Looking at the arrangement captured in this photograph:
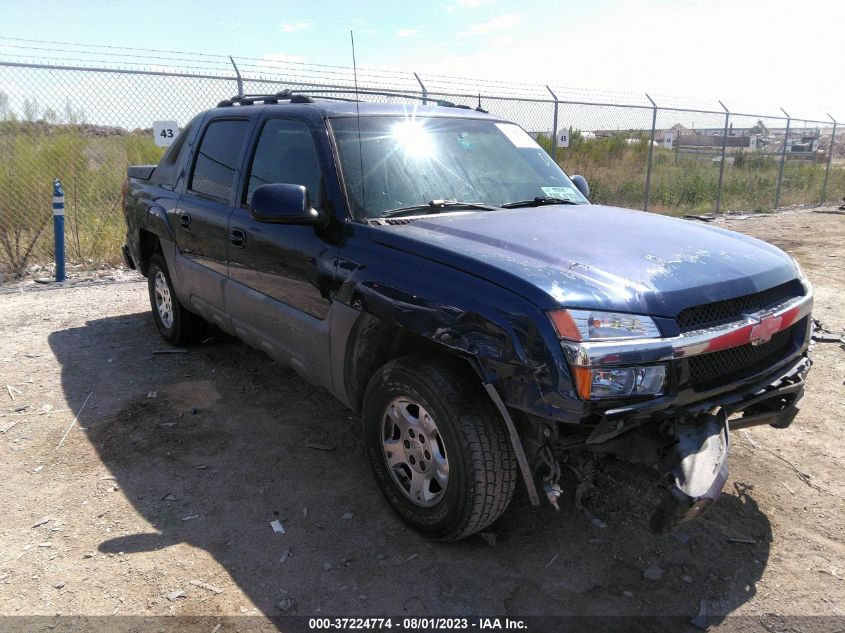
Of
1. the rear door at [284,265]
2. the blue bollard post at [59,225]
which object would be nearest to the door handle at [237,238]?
the rear door at [284,265]

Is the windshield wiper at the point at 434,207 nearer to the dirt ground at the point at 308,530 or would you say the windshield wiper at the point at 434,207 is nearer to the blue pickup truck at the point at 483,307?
the blue pickup truck at the point at 483,307

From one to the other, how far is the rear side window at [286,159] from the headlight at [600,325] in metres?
1.64

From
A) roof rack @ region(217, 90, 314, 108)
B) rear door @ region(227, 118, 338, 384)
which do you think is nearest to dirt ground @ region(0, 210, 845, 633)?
rear door @ region(227, 118, 338, 384)

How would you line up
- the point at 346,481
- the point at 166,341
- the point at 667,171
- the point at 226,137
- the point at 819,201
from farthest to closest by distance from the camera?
the point at 819,201 < the point at 667,171 < the point at 166,341 < the point at 226,137 < the point at 346,481

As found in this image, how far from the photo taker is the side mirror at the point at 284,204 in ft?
10.5

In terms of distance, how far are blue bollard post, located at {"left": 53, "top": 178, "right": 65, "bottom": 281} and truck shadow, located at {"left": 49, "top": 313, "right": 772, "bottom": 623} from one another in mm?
4245

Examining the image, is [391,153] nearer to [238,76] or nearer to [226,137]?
[226,137]

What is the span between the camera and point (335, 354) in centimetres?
336

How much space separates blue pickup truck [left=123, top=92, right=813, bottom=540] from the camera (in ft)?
7.95

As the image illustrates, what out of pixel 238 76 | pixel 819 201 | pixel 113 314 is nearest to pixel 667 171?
pixel 819 201

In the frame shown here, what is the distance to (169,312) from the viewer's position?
18.1 feet

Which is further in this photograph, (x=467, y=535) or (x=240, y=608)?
(x=467, y=535)

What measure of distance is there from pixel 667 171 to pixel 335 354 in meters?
17.5

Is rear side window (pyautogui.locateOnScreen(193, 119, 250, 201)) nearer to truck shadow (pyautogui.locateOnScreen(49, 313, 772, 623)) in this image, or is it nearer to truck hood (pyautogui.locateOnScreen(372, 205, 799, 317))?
truck shadow (pyautogui.locateOnScreen(49, 313, 772, 623))
